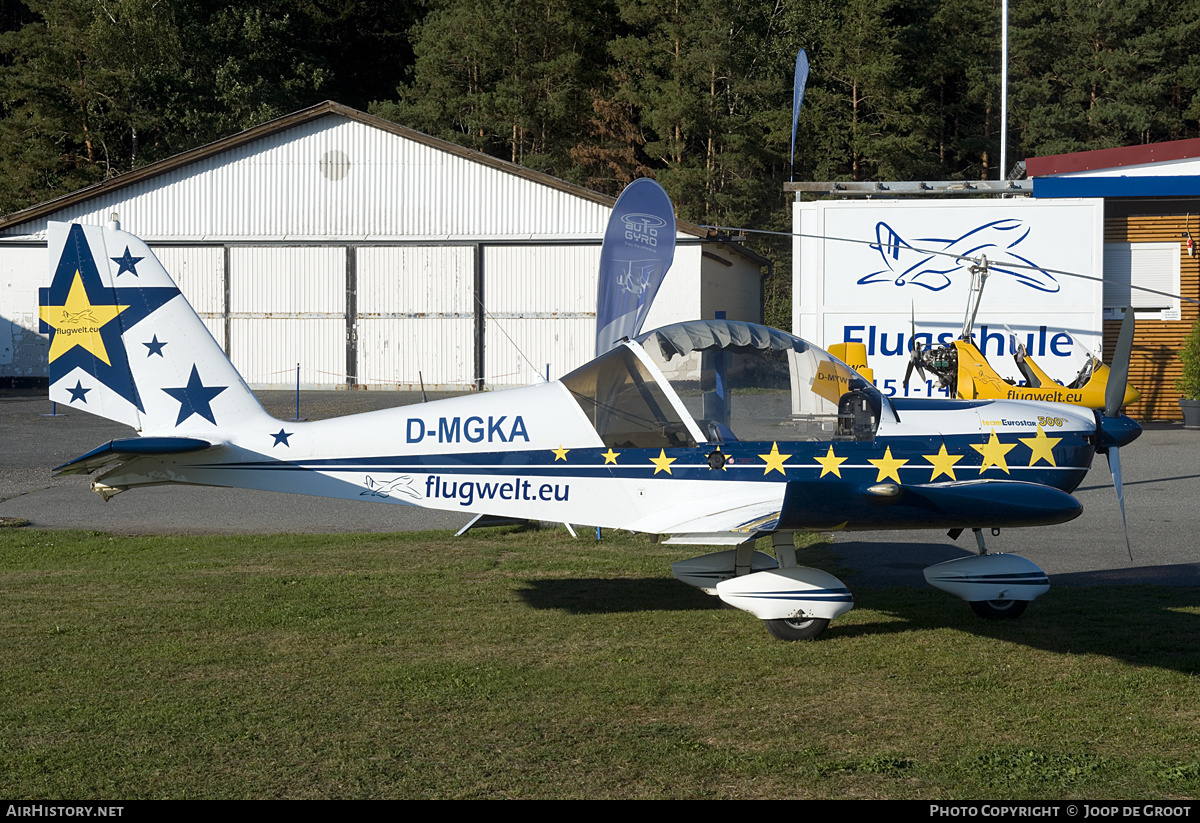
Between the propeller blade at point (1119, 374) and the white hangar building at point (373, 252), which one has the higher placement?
the white hangar building at point (373, 252)

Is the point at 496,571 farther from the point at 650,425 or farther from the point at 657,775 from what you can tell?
the point at 657,775

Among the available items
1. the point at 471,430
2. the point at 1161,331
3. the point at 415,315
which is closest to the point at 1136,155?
the point at 1161,331

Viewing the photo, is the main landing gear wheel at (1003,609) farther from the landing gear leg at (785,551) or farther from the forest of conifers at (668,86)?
the forest of conifers at (668,86)

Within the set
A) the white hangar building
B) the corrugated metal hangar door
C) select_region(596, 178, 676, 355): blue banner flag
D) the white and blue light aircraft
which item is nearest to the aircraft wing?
the white and blue light aircraft

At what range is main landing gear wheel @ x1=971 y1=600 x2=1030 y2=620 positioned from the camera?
23.1ft

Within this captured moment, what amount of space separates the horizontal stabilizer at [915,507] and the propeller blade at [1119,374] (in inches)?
68.2

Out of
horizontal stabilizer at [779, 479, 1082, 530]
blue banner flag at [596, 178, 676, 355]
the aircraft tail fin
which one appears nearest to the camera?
horizontal stabilizer at [779, 479, 1082, 530]

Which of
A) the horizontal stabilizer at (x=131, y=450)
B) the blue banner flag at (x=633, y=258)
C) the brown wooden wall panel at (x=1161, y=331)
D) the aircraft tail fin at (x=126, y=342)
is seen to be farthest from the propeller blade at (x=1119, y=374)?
the brown wooden wall panel at (x=1161, y=331)

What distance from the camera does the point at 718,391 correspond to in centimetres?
674

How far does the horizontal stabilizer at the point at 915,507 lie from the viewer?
591 cm

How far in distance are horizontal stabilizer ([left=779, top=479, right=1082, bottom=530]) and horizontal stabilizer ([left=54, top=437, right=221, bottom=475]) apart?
3500 millimetres

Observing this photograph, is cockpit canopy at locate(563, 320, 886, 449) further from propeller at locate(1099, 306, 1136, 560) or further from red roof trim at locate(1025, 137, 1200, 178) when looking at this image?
red roof trim at locate(1025, 137, 1200, 178)

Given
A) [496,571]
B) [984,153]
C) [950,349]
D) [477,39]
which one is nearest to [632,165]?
[477,39]
